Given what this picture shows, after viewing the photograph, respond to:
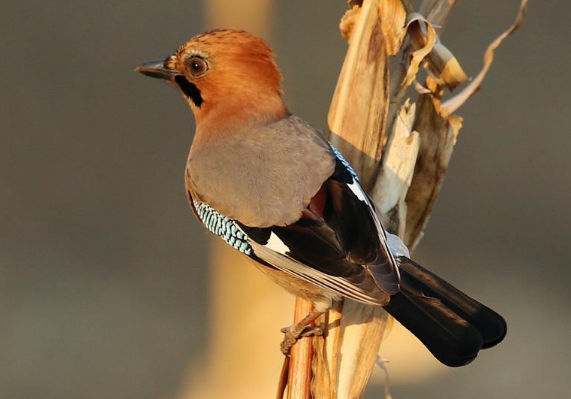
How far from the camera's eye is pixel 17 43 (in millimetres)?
3877

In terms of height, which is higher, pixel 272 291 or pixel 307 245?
pixel 307 245

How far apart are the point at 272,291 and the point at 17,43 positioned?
1.28 metres

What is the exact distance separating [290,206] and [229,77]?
390 millimetres

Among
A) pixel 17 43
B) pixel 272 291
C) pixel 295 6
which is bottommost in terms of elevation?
pixel 272 291

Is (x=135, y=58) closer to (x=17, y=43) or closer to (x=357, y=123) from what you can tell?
(x=17, y=43)

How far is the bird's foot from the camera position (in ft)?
7.18

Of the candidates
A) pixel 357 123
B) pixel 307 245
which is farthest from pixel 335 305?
pixel 357 123

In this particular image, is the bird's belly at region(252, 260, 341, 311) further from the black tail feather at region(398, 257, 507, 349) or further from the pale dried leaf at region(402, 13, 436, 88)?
the pale dried leaf at region(402, 13, 436, 88)

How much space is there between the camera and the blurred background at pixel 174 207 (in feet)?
12.4

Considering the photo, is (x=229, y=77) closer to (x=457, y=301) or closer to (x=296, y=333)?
(x=296, y=333)

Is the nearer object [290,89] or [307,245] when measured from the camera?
[307,245]

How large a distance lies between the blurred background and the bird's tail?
165 cm

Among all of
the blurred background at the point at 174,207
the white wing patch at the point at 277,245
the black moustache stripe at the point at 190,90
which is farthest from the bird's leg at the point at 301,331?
the blurred background at the point at 174,207

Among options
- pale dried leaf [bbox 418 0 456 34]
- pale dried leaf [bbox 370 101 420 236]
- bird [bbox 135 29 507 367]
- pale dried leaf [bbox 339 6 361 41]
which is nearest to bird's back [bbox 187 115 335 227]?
bird [bbox 135 29 507 367]
